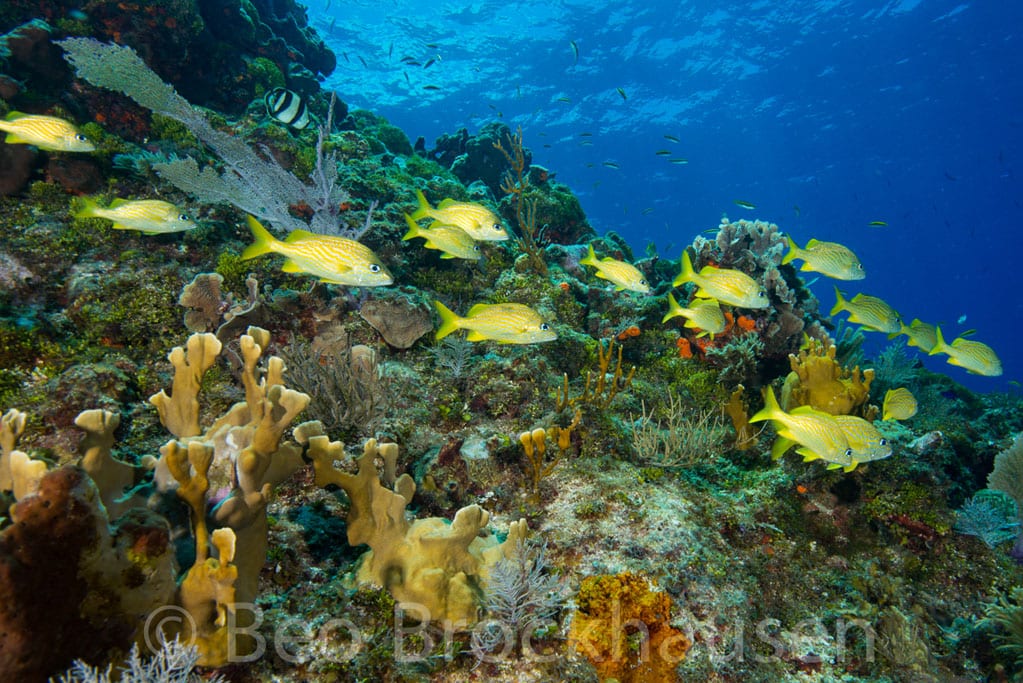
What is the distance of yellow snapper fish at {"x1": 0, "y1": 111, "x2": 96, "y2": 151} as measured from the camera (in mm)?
4258

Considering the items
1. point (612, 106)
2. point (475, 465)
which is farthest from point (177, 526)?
point (612, 106)

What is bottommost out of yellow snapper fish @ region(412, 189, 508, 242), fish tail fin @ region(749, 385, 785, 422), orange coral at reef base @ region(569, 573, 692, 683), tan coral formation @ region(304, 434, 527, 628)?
orange coral at reef base @ region(569, 573, 692, 683)

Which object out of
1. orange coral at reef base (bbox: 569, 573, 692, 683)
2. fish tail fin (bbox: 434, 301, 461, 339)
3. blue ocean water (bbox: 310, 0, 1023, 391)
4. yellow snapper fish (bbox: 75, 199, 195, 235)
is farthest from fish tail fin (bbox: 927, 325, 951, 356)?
blue ocean water (bbox: 310, 0, 1023, 391)

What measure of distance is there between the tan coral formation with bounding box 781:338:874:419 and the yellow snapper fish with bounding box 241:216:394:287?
14.6ft

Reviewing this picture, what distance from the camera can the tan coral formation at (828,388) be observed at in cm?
478

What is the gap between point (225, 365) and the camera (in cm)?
482

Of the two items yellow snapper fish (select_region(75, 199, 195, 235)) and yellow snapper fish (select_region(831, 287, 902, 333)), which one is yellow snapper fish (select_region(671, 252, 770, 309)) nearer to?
yellow snapper fish (select_region(831, 287, 902, 333))

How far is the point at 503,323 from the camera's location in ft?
12.3

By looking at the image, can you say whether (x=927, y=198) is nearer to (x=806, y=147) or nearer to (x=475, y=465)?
(x=806, y=147)

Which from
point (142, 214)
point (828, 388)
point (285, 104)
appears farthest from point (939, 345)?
point (285, 104)

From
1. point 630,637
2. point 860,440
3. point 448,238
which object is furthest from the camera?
point 448,238

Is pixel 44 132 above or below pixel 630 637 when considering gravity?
above

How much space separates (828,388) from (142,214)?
7.17 m

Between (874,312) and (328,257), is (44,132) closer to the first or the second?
(328,257)
